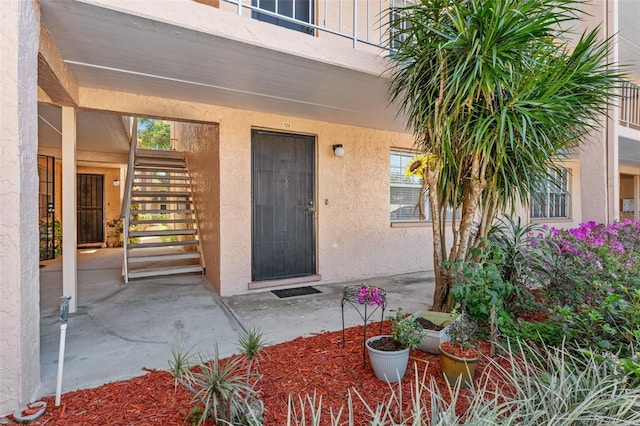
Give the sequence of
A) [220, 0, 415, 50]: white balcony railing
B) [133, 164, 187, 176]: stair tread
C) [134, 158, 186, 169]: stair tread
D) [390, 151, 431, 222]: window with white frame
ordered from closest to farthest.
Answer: [220, 0, 415, 50]: white balcony railing
[390, 151, 431, 222]: window with white frame
[133, 164, 187, 176]: stair tread
[134, 158, 186, 169]: stair tread

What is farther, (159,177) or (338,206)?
(159,177)

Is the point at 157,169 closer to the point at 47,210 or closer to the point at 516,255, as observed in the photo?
the point at 47,210

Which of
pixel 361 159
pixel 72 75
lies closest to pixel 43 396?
pixel 72 75

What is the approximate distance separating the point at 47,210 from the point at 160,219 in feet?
10.2

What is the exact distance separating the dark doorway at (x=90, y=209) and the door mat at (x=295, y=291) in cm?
840

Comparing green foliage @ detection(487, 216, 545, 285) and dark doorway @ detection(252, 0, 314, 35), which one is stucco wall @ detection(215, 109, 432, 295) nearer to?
dark doorway @ detection(252, 0, 314, 35)

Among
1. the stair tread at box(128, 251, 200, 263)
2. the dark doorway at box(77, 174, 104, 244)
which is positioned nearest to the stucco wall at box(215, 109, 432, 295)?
the stair tread at box(128, 251, 200, 263)

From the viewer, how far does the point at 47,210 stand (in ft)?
26.4

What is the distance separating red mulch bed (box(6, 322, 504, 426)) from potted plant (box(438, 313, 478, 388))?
0.10 m

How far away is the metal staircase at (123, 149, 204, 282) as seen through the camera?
610 centimetres

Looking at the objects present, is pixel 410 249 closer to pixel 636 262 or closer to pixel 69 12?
pixel 636 262

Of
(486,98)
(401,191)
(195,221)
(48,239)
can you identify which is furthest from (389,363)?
(48,239)

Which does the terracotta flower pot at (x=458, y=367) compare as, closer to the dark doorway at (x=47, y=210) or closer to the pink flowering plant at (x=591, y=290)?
the pink flowering plant at (x=591, y=290)

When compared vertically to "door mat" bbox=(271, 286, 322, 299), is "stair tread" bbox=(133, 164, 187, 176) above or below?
above
